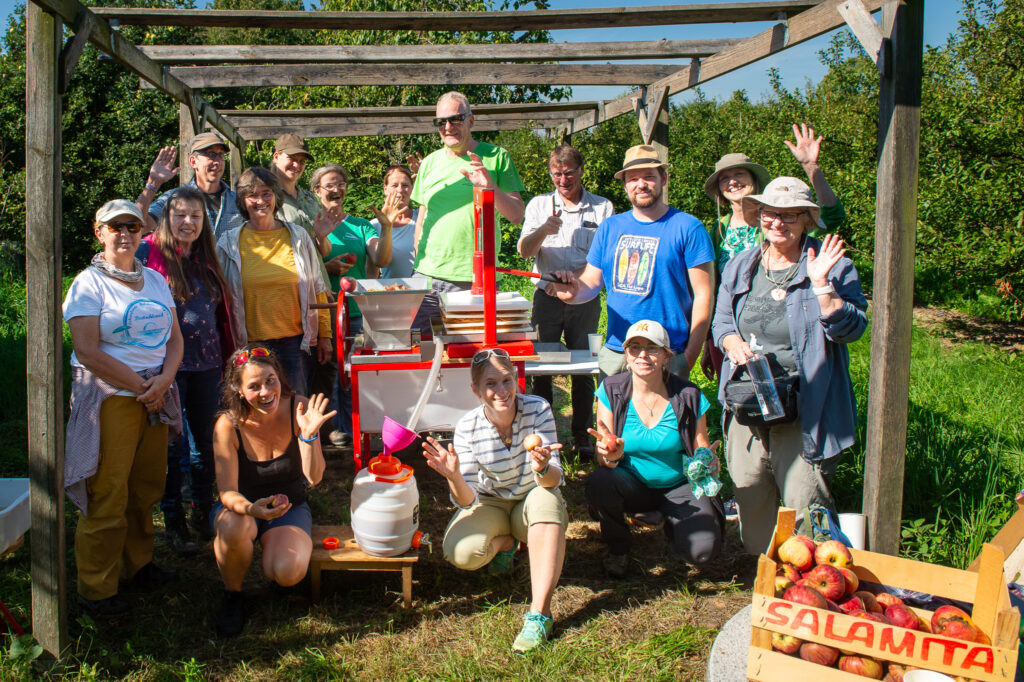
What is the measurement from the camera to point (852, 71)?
2150 centimetres

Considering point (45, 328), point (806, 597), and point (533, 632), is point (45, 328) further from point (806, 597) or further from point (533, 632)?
point (806, 597)

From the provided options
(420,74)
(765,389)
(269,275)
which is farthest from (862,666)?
(420,74)

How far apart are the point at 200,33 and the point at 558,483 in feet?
102

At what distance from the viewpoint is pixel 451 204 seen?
4652mm

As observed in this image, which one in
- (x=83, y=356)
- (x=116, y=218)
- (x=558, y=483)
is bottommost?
(x=558, y=483)

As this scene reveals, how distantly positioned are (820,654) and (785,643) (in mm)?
99

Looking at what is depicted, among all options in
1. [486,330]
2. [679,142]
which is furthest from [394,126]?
[679,142]

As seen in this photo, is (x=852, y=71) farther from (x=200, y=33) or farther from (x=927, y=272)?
(x=200, y=33)

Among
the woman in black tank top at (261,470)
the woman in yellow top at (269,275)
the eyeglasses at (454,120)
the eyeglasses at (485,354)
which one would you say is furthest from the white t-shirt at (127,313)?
the eyeglasses at (454,120)

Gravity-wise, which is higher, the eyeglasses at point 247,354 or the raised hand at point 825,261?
the raised hand at point 825,261

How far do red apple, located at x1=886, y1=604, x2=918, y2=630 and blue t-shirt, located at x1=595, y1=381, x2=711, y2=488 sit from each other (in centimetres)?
137

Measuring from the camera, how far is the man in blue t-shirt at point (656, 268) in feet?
13.5

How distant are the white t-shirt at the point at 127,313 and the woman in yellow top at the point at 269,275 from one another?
0.63 m

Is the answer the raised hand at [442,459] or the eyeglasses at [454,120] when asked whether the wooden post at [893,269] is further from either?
the eyeglasses at [454,120]
